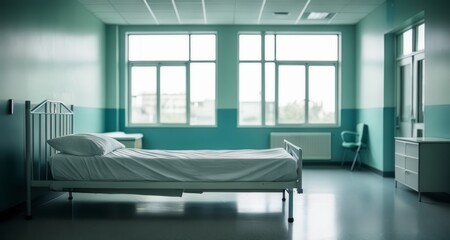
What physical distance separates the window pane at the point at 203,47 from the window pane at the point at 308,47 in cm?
144

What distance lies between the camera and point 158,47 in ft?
26.0

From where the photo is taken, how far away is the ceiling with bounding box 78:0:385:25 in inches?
244

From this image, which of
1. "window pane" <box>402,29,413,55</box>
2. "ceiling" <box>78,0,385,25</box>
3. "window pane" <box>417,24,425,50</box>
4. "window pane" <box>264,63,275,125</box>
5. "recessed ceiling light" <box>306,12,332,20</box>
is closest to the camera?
"window pane" <box>417,24,425,50</box>

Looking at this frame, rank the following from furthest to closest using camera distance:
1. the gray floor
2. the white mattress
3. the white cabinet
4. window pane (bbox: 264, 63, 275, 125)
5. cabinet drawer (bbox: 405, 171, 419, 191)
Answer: window pane (bbox: 264, 63, 275, 125)
cabinet drawer (bbox: 405, 171, 419, 191)
the white cabinet
the white mattress
the gray floor

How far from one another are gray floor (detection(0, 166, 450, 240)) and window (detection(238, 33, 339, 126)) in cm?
282

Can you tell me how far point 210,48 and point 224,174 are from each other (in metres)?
4.44

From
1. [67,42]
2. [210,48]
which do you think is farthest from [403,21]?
[67,42]

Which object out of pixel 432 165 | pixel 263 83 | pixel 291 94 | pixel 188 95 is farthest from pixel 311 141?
pixel 432 165

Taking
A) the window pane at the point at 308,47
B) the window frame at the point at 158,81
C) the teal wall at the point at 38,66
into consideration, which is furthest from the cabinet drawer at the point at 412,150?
the teal wall at the point at 38,66

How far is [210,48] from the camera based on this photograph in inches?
310

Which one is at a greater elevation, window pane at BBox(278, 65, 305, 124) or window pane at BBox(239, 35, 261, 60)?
window pane at BBox(239, 35, 261, 60)

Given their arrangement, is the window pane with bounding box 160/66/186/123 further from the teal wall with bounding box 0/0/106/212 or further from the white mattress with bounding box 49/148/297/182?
the white mattress with bounding box 49/148/297/182

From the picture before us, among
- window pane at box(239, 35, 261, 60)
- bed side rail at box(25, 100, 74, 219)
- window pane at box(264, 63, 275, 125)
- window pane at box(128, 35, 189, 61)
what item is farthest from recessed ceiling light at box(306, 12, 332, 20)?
bed side rail at box(25, 100, 74, 219)

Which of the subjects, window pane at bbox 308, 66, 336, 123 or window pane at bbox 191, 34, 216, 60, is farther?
window pane at bbox 308, 66, 336, 123
